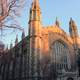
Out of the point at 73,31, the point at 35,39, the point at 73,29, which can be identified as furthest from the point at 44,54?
the point at 73,29

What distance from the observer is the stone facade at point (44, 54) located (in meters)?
36.6

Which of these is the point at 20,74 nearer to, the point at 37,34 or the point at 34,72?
the point at 34,72

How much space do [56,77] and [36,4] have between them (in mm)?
16649

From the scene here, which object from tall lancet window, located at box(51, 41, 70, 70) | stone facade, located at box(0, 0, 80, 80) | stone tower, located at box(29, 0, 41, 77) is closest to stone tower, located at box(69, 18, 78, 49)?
stone facade, located at box(0, 0, 80, 80)

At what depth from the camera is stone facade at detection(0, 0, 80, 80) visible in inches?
1439

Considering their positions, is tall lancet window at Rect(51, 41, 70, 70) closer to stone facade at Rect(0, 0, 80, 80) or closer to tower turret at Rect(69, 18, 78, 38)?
stone facade at Rect(0, 0, 80, 80)

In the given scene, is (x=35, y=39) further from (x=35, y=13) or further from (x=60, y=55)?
(x=60, y=55)

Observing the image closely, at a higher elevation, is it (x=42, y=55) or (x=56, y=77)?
(x=42, y=55)

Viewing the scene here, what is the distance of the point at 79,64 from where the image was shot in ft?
138

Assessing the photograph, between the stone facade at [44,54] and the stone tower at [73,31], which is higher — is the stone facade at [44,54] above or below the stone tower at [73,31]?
below

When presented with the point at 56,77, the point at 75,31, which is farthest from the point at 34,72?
the point at 75,31

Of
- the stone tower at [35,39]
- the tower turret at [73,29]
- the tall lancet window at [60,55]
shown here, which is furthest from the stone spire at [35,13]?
the tower turret at [73,29]

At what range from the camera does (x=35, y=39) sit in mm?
37625

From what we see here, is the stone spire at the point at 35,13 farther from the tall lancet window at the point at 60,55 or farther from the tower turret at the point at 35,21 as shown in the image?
the tall lancet window at the point at 60,55
